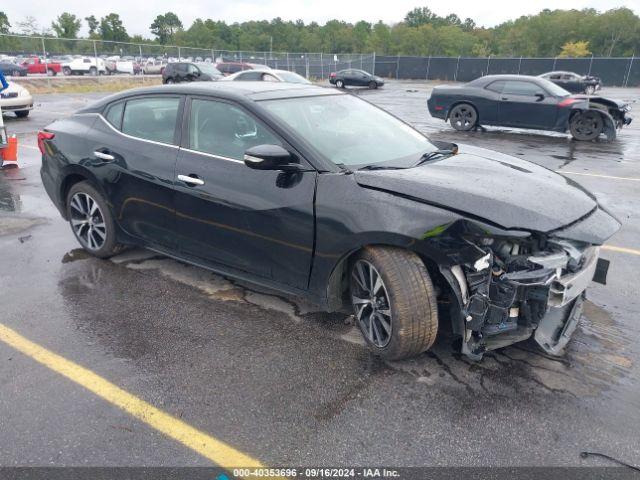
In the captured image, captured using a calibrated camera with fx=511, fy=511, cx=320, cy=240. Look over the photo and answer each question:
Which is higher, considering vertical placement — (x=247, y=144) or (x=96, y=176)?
(x=247, y=144)

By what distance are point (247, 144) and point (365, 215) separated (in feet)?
3.66

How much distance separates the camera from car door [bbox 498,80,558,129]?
1208 centimetres

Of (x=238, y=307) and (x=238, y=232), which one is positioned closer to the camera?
(x=238, y=232)

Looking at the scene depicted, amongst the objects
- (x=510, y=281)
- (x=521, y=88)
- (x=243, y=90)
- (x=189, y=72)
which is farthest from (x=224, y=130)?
(x=189, y=72)

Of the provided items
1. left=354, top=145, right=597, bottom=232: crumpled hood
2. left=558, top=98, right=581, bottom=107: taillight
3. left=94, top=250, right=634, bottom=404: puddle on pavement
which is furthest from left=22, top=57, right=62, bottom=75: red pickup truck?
left=354, top=145, right=597, bottom=232: crumpled hood

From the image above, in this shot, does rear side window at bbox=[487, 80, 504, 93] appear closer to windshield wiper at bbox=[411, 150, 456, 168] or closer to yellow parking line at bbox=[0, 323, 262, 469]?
windshield wiper at bbox=[411, 150, 456, 168]

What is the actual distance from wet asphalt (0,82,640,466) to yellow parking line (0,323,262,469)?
45 mm

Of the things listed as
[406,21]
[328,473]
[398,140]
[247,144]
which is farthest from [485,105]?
[406,21]

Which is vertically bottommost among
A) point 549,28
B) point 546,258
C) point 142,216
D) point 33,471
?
point 33,471

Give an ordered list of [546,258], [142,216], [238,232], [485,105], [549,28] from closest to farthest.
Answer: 1. [546,258]
2. [238,232]
3. [142,216]
4. [485,105]
5. [549,28]

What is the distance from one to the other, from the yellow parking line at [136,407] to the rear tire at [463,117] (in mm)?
12203

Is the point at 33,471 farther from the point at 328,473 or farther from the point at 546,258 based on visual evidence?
the point at 546,258

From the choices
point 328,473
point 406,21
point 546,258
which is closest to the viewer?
point 328,473

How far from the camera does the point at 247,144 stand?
360cm
